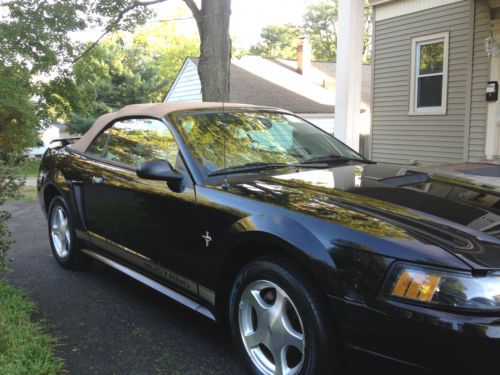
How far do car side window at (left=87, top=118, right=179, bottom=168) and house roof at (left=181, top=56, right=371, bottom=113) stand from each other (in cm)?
1845

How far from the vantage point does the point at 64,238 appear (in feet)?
15.5

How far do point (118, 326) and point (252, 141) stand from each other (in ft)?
5.25

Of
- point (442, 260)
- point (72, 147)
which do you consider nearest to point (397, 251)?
point (442, 260)

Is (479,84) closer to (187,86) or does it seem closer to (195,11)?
(195,11)

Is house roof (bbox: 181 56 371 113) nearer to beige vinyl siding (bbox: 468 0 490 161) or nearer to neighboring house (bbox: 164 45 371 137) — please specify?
neighboring house (bbox: 164 45 371 137)

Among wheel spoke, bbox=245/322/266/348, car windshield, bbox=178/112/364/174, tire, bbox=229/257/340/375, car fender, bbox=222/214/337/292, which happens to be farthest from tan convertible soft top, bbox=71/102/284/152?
wheel spoke, bbox=245/322/266/348

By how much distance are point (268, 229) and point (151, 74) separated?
34.7 m

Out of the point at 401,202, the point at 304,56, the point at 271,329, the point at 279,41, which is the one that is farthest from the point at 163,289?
the point at 279,41

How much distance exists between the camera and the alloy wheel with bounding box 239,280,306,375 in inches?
93.2

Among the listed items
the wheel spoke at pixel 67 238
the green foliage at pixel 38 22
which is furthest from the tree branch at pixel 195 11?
the wheel spoke at pixel 67 238

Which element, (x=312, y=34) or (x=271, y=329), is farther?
(x=312, y=34)

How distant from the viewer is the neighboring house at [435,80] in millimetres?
8891

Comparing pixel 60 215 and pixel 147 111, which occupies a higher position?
pixel 147 111

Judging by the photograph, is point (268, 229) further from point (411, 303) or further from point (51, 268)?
point (51, 268)
